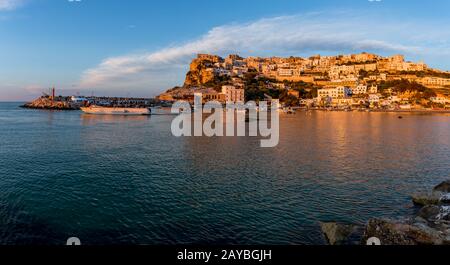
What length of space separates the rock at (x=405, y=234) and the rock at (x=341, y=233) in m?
0.96

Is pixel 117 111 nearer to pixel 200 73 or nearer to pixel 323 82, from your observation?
pixel 200 73

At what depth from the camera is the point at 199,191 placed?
1386 cm

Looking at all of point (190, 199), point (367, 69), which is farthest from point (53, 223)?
point (367, 69)

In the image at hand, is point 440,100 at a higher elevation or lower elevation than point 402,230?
higher

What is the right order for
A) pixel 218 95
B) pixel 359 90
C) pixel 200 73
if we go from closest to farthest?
pixel 218 95, pixel 359 90, pixel 200 73

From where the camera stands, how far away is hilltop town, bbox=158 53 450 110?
11775 centimetres

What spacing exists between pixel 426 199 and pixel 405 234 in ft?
19.2

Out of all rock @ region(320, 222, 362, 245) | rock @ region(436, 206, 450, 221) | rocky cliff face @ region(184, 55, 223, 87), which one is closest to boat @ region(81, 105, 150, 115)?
rocky cliff face @ region(184, 55, 223, 87)

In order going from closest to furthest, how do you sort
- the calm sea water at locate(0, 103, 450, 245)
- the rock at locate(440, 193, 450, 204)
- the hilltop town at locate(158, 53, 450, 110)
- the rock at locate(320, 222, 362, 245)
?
the rock at locate(320, 222, 362, 245), the calm sea water at locate(0, 103, 450, 245), the rock at locate(440, 193, 450, 204), the hilltop town at locate(158, 53, 450, 110)

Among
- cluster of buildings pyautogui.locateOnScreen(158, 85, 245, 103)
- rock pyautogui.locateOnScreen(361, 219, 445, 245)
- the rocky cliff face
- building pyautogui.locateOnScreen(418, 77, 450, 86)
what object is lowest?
rock pyautogui.locateOnScreen(361, 219, 445, 245)

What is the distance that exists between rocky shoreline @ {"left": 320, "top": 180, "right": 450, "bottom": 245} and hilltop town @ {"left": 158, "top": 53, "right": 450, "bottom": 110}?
10986 centimetres

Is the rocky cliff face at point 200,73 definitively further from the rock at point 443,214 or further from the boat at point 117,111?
the rock at point 443,214

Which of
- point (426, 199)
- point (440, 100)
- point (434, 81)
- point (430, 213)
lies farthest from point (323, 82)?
point (430, 213)

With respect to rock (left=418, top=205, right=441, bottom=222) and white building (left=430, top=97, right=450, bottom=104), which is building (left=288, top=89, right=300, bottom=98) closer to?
white building (left=430, top=97, right=450, bottom=104)
